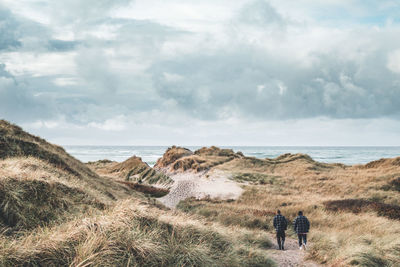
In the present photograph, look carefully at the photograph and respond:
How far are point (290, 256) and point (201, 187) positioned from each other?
25.1 metres

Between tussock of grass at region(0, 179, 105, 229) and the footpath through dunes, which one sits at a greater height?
tussock of grass at region(0, 179, 105, 229)

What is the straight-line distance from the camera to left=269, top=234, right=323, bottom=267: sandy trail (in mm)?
9490

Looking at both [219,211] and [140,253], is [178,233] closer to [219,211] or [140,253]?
[140,253]

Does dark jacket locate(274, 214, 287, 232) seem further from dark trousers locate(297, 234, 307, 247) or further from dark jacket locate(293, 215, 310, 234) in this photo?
dark trousers locate(297, 234, 307, 247)

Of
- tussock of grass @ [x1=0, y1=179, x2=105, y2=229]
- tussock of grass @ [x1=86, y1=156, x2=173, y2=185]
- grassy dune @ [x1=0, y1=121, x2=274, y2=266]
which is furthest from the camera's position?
tussock of grass @ [x1=86, y1=156, x2=173, y2=185]

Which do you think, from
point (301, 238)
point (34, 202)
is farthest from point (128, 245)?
point (301, 238)

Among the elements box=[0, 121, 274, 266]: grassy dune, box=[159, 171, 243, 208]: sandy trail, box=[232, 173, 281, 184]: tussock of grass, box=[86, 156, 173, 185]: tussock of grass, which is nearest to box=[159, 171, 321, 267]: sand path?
box=[159, 171, 243, 208]: sandy trail

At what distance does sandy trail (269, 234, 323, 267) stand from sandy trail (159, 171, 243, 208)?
1670cm

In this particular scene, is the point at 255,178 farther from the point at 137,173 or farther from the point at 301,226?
the point at 301,226

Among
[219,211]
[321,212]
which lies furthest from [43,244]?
[321,212]

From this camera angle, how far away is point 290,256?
416 inches

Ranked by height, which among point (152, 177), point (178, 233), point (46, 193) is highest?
point (46, 193)

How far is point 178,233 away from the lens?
785 cm

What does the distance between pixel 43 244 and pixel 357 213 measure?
19.2 meters
